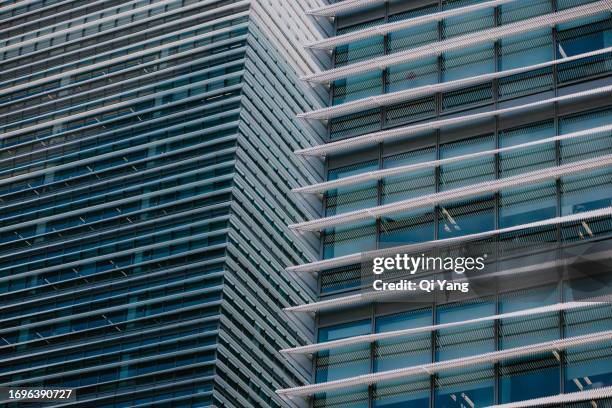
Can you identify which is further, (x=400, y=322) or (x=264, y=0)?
(x=264, y=0)

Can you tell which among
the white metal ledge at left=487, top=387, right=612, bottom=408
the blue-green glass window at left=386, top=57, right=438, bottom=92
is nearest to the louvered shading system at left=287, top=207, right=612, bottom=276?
the white metal ledge at left=487, top=387, right=612, bottom=408

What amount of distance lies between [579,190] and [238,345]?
80.3 m

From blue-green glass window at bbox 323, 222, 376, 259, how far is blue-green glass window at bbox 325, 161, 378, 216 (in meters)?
1.29

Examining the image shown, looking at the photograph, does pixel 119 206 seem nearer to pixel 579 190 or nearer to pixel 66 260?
pixel 66 260

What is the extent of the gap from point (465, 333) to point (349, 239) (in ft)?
31.2

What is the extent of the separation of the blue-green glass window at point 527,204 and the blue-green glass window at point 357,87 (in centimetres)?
1160

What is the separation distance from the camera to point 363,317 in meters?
67.2

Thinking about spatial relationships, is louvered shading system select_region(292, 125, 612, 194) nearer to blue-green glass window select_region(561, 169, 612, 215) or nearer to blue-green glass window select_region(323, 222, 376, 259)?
blue-green glass window select_region(561, 169, 612, 215)

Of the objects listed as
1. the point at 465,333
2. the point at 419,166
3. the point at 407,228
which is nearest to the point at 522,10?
the point at 419,166

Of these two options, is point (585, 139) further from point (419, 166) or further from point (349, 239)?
point (349, 239)

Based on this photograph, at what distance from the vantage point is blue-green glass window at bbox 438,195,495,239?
219ft

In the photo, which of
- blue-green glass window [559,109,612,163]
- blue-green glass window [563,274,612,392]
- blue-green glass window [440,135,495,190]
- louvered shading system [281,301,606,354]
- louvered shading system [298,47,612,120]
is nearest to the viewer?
blue-green glass window [563,274,612,392]

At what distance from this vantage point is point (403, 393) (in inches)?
2512

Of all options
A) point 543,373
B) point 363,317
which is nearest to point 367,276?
point 363,317
